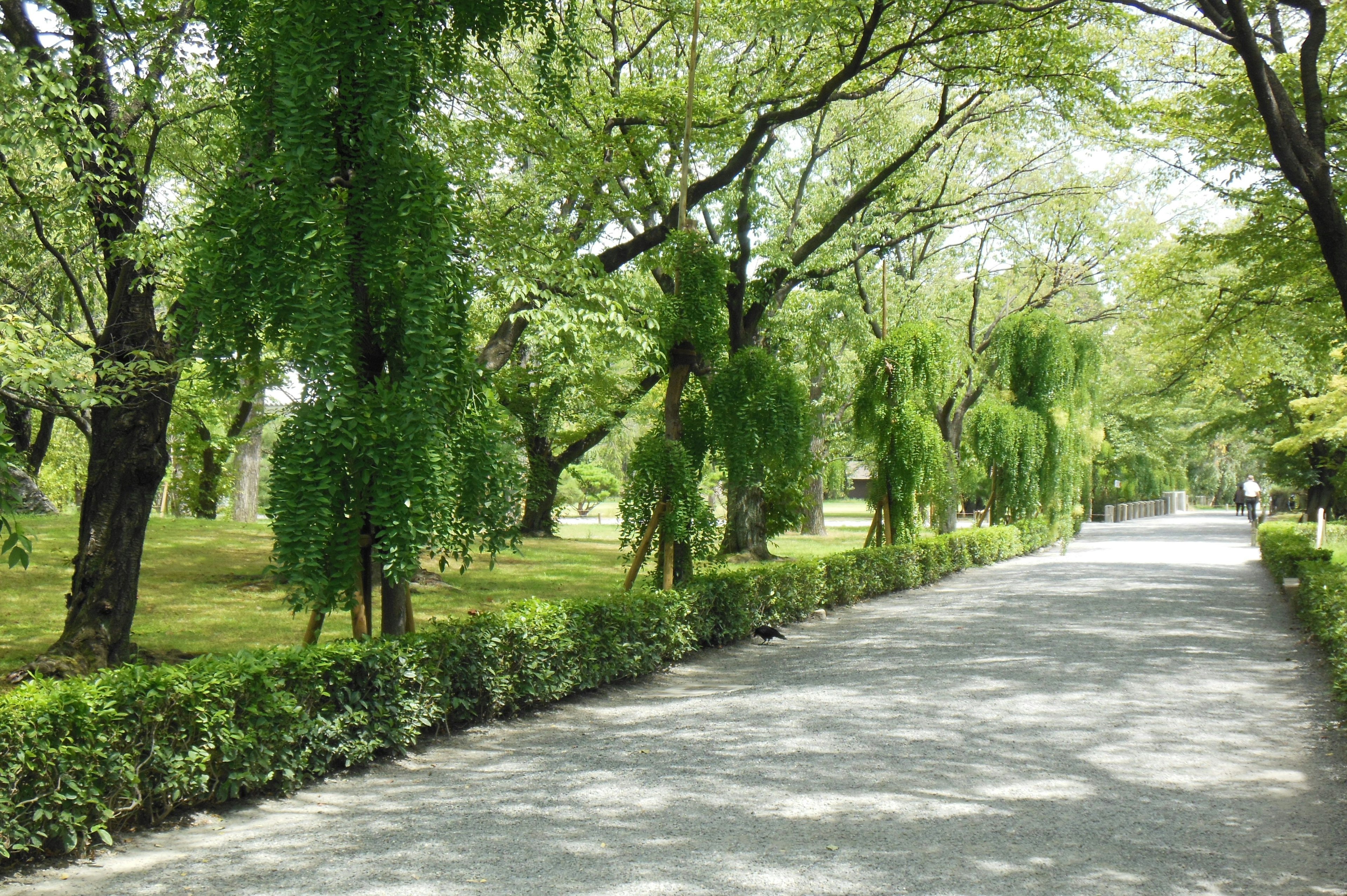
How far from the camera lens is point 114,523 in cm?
852

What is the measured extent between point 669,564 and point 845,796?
Answer: 5451 millimetres

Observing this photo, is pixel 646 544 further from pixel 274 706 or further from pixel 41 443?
pixel 41 443

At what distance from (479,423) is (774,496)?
38.8 ft

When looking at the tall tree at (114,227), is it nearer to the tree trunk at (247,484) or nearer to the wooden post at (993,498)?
the tree trunk at (247,484)

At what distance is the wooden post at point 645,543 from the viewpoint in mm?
11070

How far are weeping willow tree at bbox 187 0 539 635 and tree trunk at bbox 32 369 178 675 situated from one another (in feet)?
5.23

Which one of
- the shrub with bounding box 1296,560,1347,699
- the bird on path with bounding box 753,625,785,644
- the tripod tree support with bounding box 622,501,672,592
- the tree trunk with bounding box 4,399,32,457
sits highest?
the tree trunk with bounding box 4,399,32,457

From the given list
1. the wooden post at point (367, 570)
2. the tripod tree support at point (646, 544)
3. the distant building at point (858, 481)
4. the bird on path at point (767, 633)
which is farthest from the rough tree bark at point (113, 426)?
the distant building at point (858, 481)

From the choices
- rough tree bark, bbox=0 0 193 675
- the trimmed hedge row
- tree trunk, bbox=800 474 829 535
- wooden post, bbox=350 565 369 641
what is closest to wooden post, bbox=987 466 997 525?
tree trunk, bbox=800 474 829 535

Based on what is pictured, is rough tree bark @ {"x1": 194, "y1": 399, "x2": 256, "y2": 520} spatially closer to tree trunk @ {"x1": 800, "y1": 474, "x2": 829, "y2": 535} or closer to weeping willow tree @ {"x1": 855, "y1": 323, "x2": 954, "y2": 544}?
weeping willow tree @ {"x1": 855, "y1": 323, "x2": 954, "y2": 544}

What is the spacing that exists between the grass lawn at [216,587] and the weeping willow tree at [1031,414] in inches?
227

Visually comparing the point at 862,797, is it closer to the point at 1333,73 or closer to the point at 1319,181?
the point at 1319,181

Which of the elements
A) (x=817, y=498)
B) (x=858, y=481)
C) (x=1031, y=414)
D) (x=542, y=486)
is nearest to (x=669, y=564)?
(x=542, y=486)

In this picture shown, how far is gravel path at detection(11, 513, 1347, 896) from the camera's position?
465 cm
